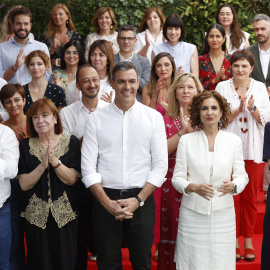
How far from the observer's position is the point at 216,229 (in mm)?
4148

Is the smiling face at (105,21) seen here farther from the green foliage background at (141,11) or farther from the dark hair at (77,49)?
the dark hair at (77,49)

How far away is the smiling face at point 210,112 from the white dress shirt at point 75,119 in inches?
42.7

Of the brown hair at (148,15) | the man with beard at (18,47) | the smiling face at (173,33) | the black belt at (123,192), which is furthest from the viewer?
the brown hair at (148,15)

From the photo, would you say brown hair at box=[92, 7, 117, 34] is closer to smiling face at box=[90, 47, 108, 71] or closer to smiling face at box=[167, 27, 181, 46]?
smiling face at box=[167, 27, 181, 46]

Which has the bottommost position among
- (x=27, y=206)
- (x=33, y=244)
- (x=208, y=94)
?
(x=33, y=244)

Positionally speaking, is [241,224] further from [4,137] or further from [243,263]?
[4,137]

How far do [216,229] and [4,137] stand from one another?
1805mm

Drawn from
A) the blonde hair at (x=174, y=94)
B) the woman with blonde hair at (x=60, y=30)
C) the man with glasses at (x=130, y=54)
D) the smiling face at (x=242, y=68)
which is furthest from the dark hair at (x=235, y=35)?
the blonde hair at (x=174, y=94)

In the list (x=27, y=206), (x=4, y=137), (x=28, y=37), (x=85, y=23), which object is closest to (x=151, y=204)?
(x=27, y=206)

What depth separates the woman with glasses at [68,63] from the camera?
602 centimetres

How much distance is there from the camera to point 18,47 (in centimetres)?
645

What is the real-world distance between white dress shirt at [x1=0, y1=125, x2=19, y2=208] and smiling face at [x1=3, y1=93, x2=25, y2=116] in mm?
718

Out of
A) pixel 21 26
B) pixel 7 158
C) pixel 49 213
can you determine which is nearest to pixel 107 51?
pixel 21 26

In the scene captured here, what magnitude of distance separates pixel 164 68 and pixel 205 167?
1.56 m
